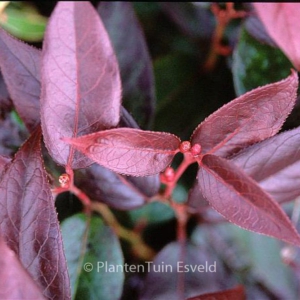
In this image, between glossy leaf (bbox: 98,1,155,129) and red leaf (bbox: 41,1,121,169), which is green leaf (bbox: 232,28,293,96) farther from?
red leaf (bbox: 41,1,121,169)

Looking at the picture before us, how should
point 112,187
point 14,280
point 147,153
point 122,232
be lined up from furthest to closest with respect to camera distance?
1. point 122,232
2. point 112,187
3. point 147,153
4. point 14,280

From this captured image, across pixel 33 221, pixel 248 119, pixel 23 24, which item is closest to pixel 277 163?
pixel 248 119

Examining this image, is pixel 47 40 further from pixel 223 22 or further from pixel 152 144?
pixel 223 22

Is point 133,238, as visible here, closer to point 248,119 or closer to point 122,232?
point 122,232

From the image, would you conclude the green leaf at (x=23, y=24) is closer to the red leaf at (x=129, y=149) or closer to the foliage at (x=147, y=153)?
the foliage at (x=147, y=153)

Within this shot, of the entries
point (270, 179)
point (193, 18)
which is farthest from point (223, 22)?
point (270, 179)

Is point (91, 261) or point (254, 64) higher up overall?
point (254, 64)
